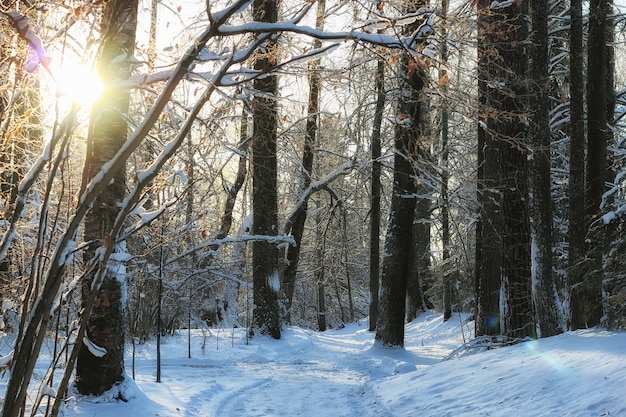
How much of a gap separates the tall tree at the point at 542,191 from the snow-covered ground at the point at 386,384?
1.98 m

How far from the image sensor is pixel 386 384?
7234 mm

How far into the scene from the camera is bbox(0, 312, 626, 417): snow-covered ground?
4.28m

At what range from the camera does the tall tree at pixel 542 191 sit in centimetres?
931

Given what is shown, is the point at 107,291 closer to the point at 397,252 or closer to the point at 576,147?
the point at 397,252

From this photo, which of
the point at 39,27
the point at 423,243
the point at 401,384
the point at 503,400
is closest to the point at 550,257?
the point at 401,384

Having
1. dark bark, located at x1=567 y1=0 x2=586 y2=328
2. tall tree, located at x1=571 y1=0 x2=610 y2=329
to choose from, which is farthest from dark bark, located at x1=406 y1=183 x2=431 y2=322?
tall tree, located at x1=571 y1=0 x2=610 y2=329

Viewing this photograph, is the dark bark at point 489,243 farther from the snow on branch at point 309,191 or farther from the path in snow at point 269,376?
the snow on branch at point 309,191

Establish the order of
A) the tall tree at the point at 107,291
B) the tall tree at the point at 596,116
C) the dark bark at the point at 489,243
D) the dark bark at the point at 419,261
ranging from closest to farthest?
the tall tree at the point at 107,291
the dark bark at the point at 489,243
the tall tree at the point at 596,116
the dark bark at the point at 419,261

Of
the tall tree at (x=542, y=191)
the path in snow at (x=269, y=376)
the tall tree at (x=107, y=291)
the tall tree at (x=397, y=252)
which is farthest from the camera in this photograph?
the tall tree at (x=397, y=252)

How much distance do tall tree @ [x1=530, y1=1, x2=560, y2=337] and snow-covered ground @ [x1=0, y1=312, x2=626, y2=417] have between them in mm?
1975

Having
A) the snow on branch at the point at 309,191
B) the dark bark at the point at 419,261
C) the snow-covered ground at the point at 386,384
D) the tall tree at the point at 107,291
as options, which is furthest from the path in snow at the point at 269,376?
the dark bark at the point at 419,261

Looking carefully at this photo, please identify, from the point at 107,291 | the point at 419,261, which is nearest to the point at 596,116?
the point at 107,291

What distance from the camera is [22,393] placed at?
1758 millimetres

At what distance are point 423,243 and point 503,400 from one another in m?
20.8
